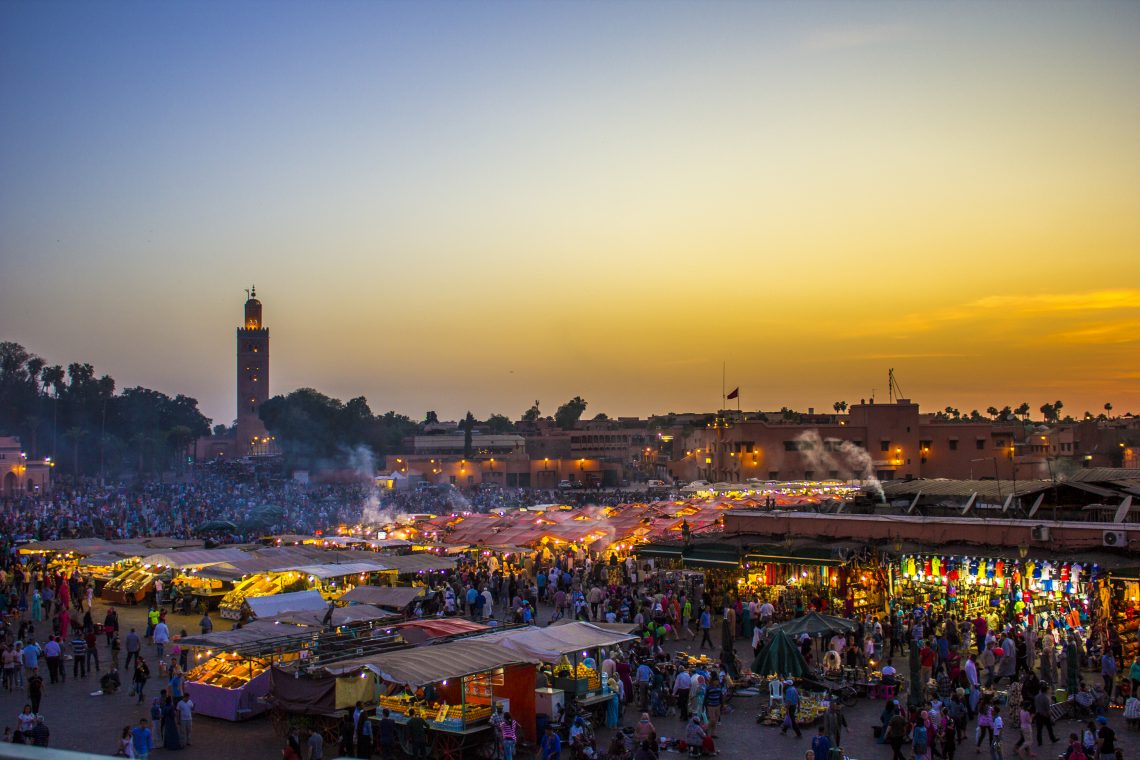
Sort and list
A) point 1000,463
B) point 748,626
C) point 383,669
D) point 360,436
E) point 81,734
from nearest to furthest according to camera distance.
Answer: point 383,669 → point 81,734 → point 748,626 → point 1000,463 → point 360,436

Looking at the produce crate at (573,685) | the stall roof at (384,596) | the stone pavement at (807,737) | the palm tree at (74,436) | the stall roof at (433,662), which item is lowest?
the stone pavement at (807,737)

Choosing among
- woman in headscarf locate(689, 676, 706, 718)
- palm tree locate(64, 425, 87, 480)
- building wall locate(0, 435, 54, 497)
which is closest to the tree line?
palm tree locate(64, 425, 87, 480)

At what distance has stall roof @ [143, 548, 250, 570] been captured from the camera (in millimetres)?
25781

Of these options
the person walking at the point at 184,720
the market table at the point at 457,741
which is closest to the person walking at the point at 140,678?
the person walking at the point at 184,720

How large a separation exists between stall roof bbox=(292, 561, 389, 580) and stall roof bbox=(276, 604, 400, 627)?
5092mm

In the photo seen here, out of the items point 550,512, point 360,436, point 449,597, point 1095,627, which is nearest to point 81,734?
point 449,597

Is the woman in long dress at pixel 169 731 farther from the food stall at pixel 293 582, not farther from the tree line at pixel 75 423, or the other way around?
the tree line at pixel 75 423

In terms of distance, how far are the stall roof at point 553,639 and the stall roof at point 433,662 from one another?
1.30ft

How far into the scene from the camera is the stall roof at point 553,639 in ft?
48.0

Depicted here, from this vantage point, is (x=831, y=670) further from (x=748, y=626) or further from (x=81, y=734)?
(x=81, y=734)

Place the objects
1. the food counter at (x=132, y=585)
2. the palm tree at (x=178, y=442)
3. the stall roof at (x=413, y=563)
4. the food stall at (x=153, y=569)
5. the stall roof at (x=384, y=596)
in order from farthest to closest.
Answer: the palm tree at (x=178, y=442) → the food counter at (x=132, y=585) → the stall roof at (x=413, y=563) → the food stall at (x=153, y=569) → the stall roof at (x=384, y=596)

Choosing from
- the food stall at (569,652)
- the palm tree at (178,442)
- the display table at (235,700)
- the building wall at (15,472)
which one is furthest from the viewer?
the palm tree at (178,442)

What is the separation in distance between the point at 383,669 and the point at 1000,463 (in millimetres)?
62903

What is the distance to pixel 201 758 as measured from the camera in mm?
13750
